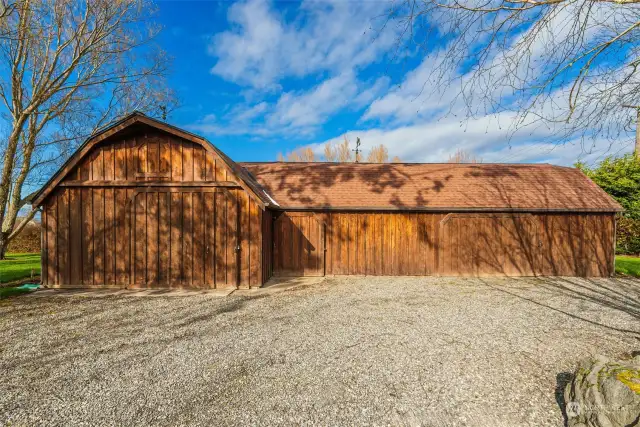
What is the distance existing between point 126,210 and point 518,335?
10.8 m

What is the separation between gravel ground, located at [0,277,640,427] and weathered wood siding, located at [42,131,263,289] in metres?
1.14

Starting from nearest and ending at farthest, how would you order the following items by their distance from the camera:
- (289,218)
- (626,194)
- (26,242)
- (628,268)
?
(289,218) → (628,268) → (626,194) → (26,242)

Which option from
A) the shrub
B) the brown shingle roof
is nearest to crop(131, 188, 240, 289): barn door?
the brown shingle roof

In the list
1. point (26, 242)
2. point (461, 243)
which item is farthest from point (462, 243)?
point (26, 242)

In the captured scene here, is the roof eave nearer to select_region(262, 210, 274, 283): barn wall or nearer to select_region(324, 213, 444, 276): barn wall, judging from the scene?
select_region(324, 213, 444, 276): barn wall

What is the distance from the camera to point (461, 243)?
1070cm

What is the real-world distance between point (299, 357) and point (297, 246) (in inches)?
254

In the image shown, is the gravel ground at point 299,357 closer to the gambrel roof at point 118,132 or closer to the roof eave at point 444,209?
the gambrel roof at point 118,132

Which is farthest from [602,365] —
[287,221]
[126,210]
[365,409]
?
[126,210]

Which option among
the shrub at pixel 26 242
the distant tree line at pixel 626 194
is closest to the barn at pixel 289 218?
the distant tree line at pixel 626 194

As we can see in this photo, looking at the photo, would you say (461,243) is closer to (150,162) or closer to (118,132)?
(150,162)

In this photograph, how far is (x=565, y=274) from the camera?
35.4 feet

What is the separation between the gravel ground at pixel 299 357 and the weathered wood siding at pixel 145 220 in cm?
114

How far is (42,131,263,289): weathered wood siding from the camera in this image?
28.1 feet
